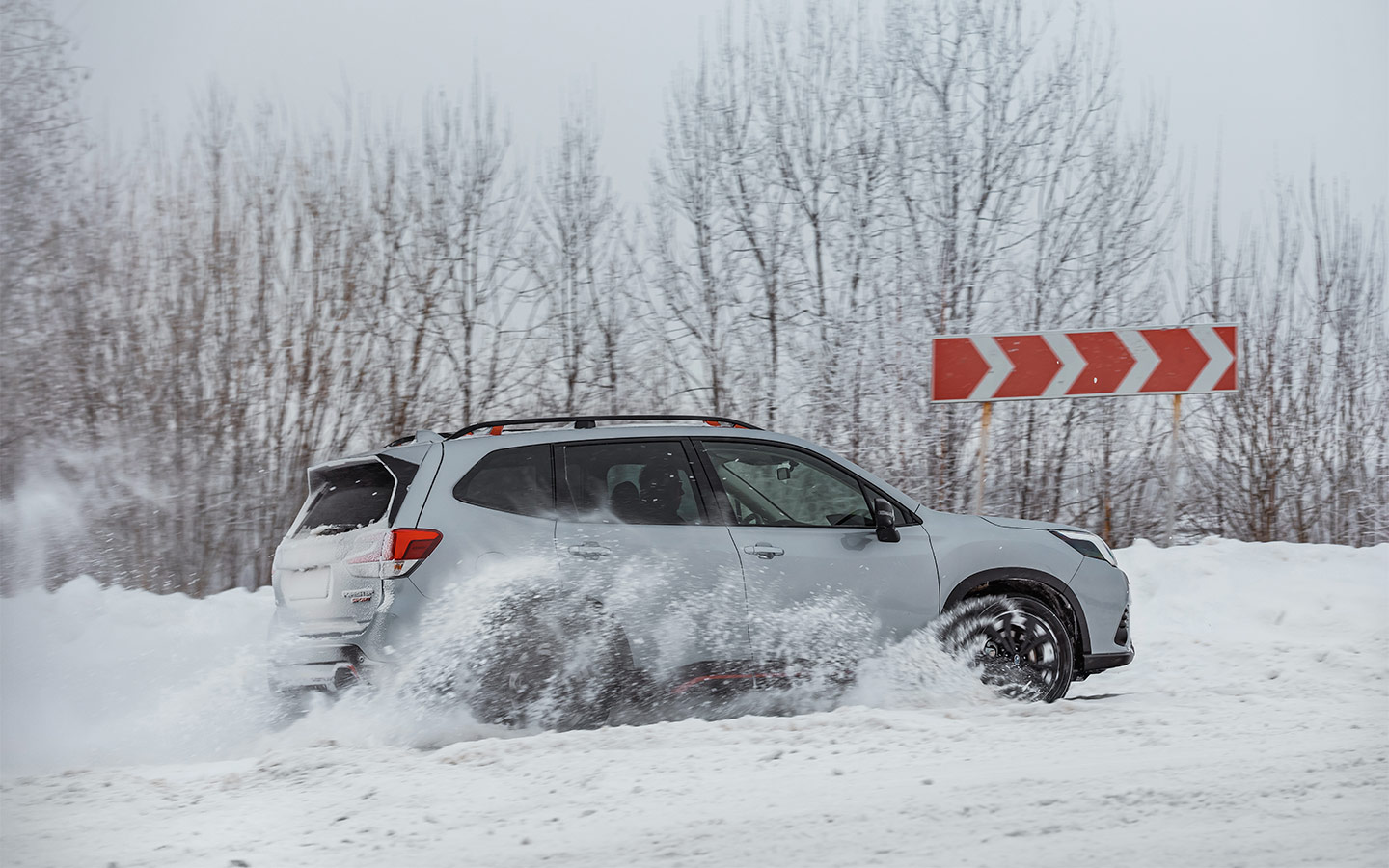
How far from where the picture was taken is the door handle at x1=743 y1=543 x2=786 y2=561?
5.39 m

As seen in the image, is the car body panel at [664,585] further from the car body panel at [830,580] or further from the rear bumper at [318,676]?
the rear bumper at [318,676]

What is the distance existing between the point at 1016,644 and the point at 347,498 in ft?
11.9

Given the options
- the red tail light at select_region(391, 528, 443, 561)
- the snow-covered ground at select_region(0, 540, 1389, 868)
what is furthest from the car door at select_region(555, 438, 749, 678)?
the red tail light at select_region(391, 528, 443, 561)

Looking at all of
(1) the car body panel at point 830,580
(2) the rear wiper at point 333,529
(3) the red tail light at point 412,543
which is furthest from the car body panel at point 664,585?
(2) the rear wiper at point 333,529

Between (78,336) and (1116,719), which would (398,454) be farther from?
(78,336)

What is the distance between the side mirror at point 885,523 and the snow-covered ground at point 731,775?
0.60 m

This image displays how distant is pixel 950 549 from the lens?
18.9 ft

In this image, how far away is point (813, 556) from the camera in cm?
548

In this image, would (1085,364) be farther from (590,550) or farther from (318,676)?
(318,676)

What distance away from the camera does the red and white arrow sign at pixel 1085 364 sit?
32.0ft

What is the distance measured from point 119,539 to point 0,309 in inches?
93.2

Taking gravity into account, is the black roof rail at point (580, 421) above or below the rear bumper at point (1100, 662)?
above

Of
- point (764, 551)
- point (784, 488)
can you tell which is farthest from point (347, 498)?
point (784, 488)

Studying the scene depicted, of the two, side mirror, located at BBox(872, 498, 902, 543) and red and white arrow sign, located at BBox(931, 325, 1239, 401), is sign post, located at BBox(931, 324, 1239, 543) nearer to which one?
red and white arrow sign, located at BBox(931, 325, 1239, 401)
